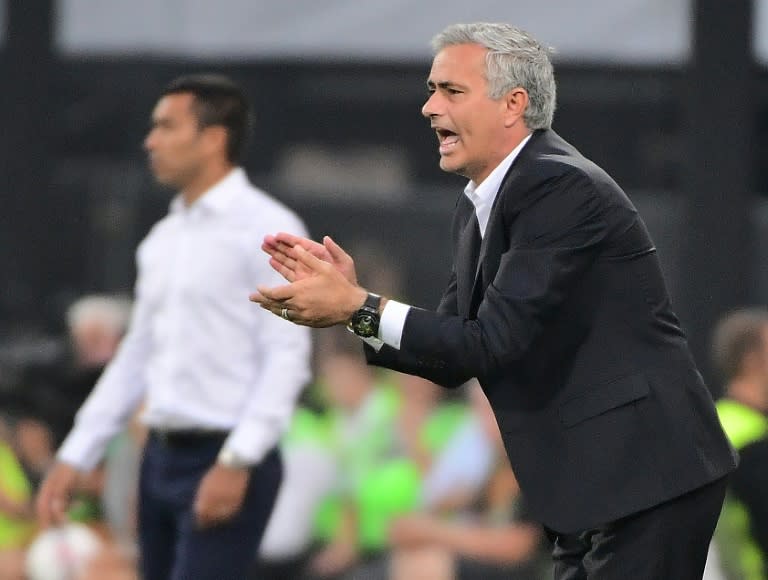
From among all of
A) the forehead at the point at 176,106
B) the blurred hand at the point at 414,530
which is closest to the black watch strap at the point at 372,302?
the forehead at the point at 176,106

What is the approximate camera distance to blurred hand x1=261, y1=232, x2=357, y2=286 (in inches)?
119

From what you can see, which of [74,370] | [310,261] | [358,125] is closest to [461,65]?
[310,261]

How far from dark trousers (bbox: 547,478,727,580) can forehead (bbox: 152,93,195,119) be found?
2021mm

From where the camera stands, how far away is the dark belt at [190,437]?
4.41m

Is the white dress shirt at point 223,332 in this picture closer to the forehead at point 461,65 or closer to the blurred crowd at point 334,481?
the forehead at point 461,65

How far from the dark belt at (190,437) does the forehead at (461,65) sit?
5.06 ft

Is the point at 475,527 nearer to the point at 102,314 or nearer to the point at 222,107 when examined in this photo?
the point at 102,314

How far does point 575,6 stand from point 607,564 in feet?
16.3

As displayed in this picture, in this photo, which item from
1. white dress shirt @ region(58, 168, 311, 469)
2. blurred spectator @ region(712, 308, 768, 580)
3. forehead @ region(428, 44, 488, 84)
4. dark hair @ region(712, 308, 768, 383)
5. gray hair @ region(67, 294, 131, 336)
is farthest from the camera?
gray hair @ region(67, 294, 131, 336)

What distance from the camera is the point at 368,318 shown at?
3.00 m

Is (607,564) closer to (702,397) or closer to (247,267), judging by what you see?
(702,397)

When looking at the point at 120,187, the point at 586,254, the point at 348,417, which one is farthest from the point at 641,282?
the point at 120,187

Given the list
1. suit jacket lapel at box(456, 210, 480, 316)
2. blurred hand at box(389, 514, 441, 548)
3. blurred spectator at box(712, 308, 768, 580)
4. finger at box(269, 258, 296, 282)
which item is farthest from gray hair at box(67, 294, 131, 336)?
finger at box(269, 258, 296, 282)

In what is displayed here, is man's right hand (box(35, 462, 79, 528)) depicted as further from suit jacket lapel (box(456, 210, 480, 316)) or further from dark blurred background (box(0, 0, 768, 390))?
dark blurred background (box(0, 0, 768, 390))
